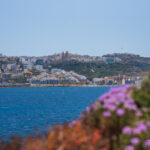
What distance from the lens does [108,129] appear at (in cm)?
525

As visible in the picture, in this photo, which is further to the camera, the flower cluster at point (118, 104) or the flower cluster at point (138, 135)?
the flower cluster at point (118, 104)

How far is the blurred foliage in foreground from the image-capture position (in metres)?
4.54

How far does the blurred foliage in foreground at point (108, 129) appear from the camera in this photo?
4.54 m

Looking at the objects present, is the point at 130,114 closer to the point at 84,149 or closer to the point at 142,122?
the point at 142,122

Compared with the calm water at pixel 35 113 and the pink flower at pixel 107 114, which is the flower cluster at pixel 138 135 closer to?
the pink flower at pixel 107 114

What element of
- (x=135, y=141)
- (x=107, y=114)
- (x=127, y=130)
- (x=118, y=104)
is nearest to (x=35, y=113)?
(x=118, y=104)

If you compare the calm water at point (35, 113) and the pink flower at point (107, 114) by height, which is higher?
the pink flower at point (107, 114)

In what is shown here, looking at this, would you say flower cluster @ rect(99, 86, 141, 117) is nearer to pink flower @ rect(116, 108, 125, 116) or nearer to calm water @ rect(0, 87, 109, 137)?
pink flower @ rect(116, 108, 125, 116)

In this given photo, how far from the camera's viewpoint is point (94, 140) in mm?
4660

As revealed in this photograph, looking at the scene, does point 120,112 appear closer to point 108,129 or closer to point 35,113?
point 108,129

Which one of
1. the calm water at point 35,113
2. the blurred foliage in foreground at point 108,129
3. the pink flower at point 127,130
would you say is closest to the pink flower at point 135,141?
the blurred foliage in foreground at point 108,129

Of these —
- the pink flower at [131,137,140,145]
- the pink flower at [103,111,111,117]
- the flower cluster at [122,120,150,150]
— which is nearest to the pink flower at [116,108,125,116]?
the pink flower at [103,111,111,117]

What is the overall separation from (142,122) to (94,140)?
78cm

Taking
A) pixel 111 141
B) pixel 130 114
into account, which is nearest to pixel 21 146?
pixel 111 141
